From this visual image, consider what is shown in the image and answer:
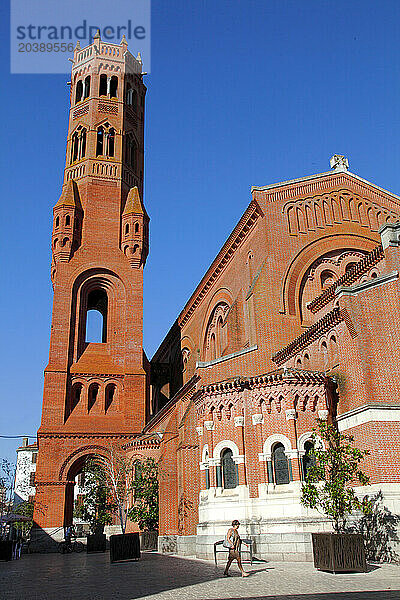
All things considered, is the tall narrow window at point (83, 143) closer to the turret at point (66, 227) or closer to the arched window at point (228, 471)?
the turret at point (66, 227)

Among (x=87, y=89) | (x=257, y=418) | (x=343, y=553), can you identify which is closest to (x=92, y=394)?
(x=257, y=418)

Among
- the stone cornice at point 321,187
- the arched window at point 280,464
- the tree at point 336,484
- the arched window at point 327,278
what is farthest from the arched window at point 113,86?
the tree at point 336,484

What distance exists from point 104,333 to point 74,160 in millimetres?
14545

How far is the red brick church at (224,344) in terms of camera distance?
68.7 feet

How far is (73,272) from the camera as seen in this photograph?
4084 cm

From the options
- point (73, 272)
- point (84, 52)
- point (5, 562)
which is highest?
point (84, 52)

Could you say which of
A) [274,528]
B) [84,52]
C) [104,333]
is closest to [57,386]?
[104,333]

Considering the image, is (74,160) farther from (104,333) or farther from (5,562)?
(5,562)

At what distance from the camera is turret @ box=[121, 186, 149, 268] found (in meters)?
42.4

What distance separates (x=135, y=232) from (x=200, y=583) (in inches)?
1239

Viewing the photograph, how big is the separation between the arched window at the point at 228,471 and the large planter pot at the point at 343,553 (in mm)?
6736

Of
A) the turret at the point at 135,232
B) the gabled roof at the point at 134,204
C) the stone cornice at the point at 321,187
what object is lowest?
the stone cornice at the point at 321,187

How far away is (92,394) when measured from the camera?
3869 cm

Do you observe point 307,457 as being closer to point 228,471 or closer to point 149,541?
point 228,471
